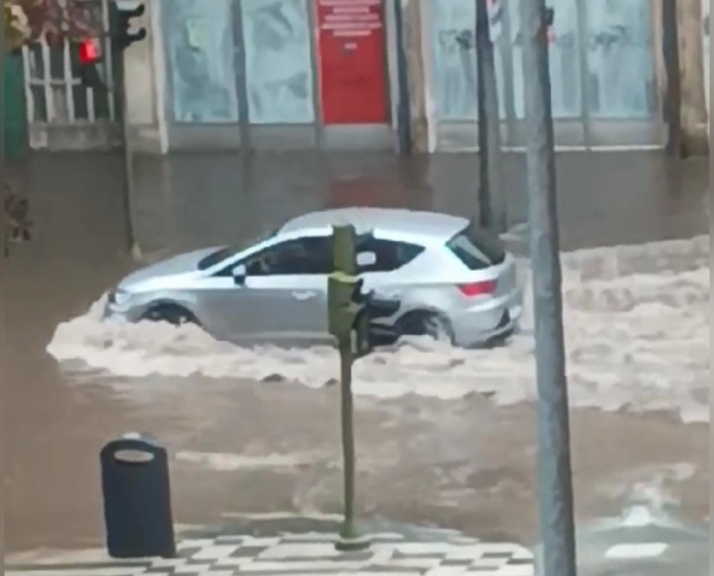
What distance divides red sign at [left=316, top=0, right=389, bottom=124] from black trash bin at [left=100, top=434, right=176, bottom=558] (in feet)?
0.90

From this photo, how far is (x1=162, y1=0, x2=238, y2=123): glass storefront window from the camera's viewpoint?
1.09 metres

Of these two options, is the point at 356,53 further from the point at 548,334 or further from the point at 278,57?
the point at 548,334

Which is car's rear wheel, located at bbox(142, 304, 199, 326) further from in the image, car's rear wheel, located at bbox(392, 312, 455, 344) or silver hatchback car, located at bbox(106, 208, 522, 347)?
car's rear wheel, located at bbox(392, 312, 455, 344)

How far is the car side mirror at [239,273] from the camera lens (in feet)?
3.58

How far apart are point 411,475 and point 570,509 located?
114 mm

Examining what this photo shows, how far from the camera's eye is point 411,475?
108cm

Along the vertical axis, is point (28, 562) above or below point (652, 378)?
below

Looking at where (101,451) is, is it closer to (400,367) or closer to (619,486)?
(400,367)

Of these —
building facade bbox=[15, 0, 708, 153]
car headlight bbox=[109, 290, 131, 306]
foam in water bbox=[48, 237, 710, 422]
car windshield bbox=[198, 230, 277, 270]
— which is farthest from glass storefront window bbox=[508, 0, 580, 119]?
car headlight bbox=[109, 290, 131, 306]

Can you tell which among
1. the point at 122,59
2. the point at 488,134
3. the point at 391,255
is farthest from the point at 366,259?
the point at 122,59

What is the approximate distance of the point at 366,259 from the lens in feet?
3.55

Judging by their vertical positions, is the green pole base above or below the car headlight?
below

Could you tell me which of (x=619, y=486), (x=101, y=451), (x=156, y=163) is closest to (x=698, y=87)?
(x=619, y=486)

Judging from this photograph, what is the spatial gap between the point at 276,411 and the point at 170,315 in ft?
0.34
